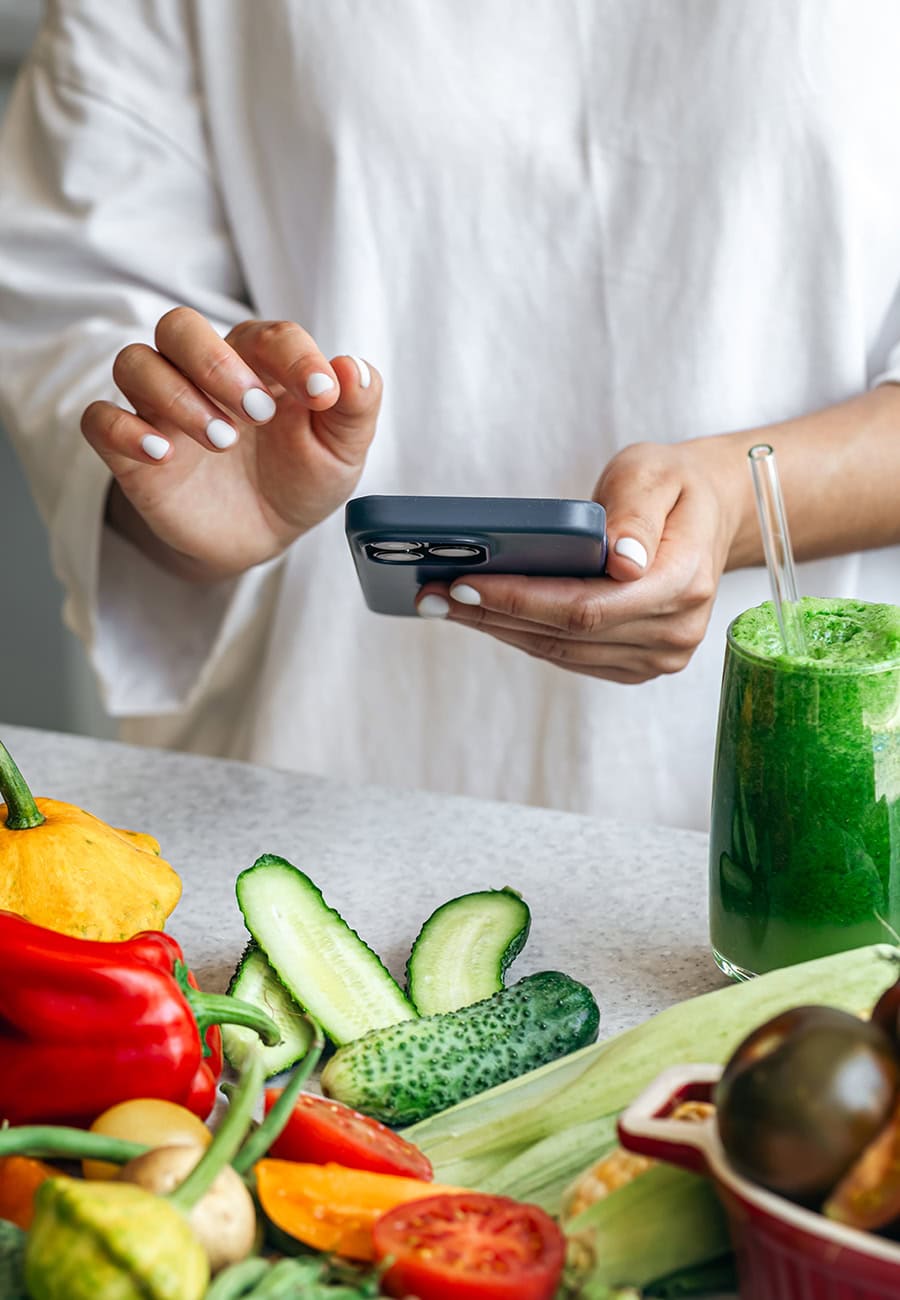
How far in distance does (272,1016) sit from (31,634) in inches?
67.3

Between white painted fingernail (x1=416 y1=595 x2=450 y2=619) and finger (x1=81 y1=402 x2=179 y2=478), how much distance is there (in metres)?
0.21

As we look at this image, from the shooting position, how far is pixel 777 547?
0.71 m

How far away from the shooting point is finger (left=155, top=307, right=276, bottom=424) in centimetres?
91

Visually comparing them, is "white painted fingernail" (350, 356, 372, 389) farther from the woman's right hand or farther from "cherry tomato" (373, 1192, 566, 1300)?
"cherry tomato" (373, 1192, 566, 1300)

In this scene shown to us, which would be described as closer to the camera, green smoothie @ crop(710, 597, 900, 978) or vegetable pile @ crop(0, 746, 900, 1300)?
vegetable pile @ crop(0, 746, 900, 1300)

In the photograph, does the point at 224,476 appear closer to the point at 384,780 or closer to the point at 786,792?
the point at 384,780

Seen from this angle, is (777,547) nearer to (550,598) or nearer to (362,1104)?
(550,598)

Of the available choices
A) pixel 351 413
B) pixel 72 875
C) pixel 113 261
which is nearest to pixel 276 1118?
pixel 72 875

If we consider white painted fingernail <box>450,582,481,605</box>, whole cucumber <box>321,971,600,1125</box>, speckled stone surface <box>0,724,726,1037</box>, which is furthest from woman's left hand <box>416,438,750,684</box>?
whole cucumber <box>321,971,600,1125</box>

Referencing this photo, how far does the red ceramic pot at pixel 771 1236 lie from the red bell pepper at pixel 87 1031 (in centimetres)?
21

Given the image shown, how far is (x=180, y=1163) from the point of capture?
51 cm

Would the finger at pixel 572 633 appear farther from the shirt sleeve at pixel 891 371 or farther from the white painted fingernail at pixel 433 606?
the shirt sleeve at pixel 891 371

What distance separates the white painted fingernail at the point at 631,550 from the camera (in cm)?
87

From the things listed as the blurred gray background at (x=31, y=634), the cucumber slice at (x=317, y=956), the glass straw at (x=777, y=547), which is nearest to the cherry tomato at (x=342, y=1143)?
the cucumber slice at (x=317, y=956)
